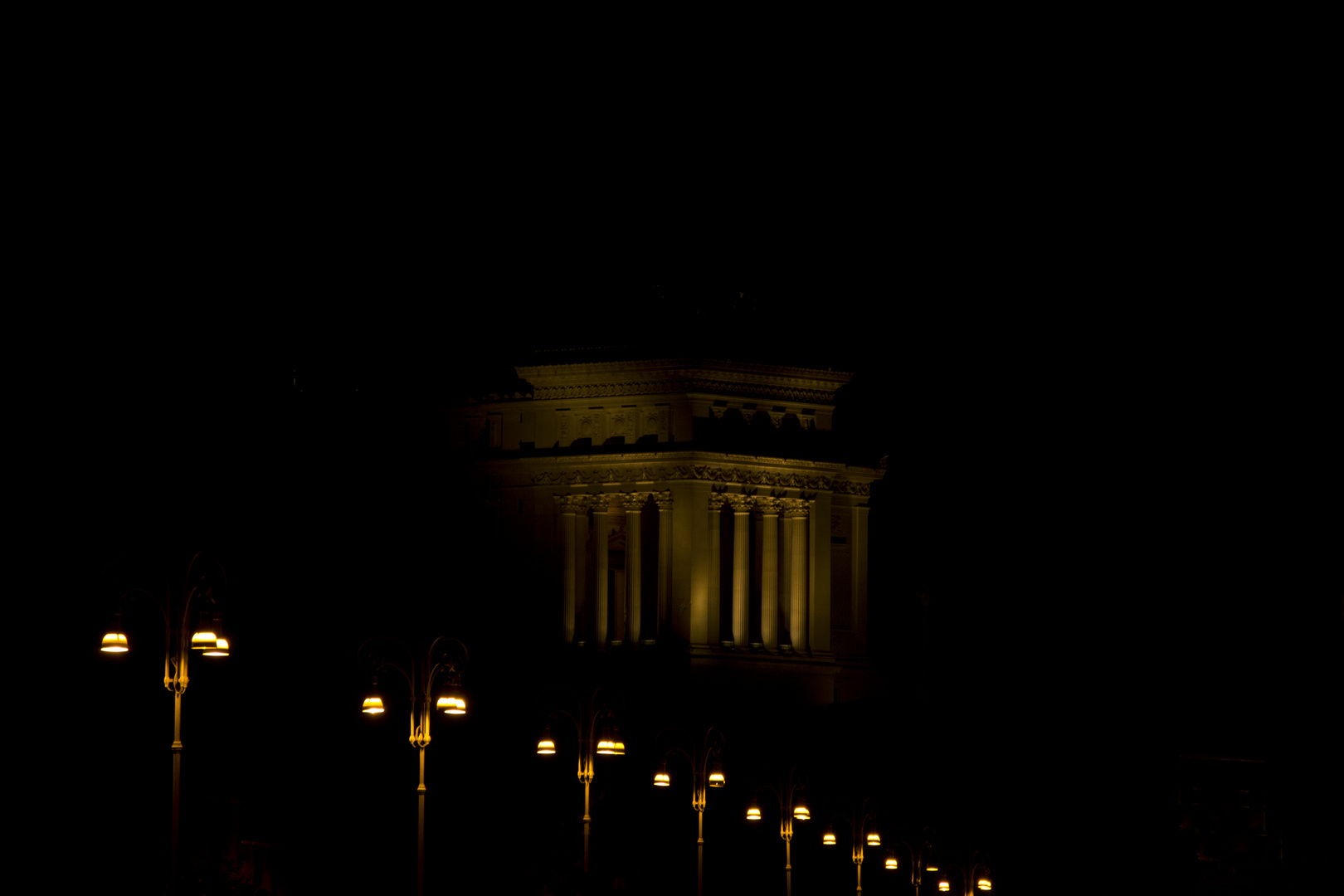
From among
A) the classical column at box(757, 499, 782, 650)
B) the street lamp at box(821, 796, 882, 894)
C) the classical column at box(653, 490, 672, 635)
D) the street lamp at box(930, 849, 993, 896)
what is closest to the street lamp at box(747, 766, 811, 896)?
the street lamp at box(821, 796, 882, 894)

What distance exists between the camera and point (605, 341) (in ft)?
238

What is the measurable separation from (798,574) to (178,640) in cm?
4815

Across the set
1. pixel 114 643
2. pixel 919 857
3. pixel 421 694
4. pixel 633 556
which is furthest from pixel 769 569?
pixel 114 643

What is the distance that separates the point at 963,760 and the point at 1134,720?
2183 cm

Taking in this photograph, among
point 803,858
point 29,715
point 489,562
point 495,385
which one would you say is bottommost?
point 803,858

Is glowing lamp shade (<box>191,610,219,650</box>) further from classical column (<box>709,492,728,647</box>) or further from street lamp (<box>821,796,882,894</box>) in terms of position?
classical column (<box>709,492,728,647</box>)

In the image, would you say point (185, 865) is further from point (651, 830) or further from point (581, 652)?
point (581, 652)

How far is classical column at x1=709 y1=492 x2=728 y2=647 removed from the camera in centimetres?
7075

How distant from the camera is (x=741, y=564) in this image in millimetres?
72000

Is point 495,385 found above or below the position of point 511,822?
above

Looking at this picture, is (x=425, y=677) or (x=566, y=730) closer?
(x=425, y=677)

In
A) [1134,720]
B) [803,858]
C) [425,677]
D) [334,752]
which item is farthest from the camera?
[803,858]

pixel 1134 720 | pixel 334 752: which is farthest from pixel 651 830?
pixel 1134 720

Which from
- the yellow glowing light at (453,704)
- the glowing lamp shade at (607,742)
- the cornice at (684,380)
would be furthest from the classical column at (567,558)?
the yellow glowing light at (453,704)
